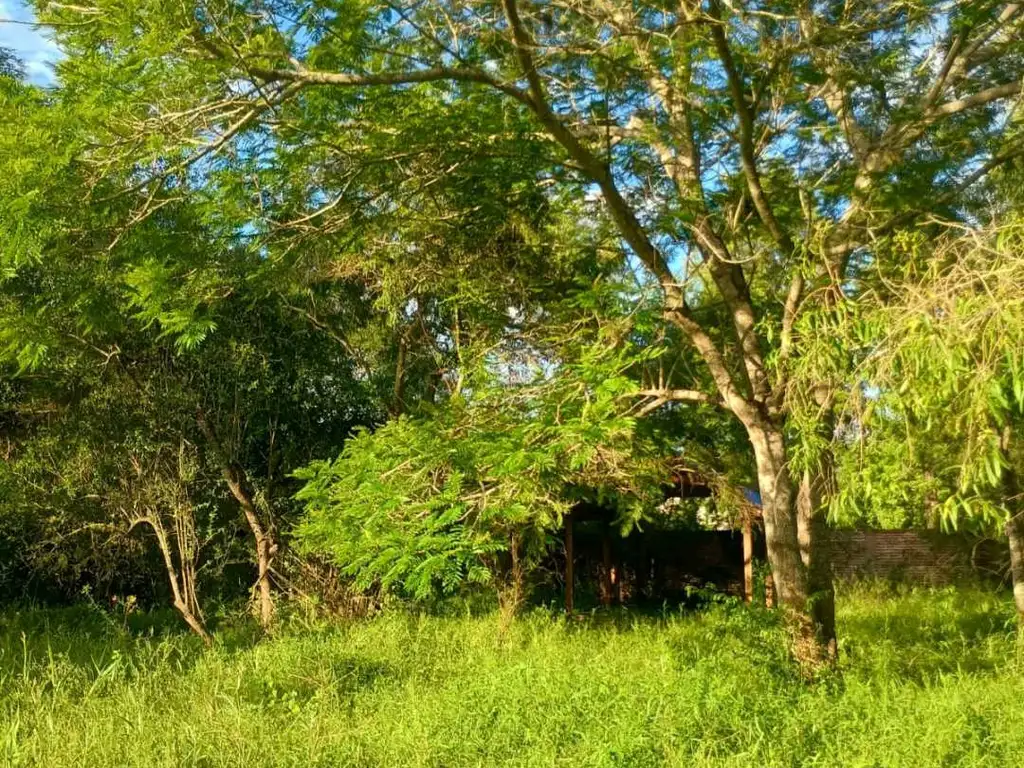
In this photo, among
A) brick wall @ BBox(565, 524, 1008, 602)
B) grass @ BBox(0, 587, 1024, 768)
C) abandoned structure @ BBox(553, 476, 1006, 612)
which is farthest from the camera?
brick wall @ BBox(565, 524, 1008, 602)

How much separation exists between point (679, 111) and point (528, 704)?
12.6 feet

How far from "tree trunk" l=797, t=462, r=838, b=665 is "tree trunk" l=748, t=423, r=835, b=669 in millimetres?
89

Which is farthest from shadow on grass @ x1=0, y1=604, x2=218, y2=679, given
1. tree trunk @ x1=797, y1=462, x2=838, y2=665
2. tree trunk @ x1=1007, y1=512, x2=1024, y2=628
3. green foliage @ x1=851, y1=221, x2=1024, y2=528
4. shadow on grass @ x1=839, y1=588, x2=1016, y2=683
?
tree trunk @ x1=1007, y1=512, x2=1024, y2=628

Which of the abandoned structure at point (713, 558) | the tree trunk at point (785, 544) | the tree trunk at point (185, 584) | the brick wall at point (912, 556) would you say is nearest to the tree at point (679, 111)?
the tree trunk at point (785, 544)

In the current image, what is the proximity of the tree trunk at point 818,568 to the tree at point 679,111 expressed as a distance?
0.10ft

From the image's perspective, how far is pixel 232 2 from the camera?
14.8 ft

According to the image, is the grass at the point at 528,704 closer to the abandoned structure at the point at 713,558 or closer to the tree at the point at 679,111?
the tree at the point at 679,111

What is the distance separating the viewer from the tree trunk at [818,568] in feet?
22.8

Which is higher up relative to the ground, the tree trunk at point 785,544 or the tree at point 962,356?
the tree at point 962,356

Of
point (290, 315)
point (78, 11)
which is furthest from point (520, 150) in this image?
point (290, 315)

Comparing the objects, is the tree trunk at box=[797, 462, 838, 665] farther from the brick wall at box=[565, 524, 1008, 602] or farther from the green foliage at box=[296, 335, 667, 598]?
the brick wall at box=[565, 524, 1008, 602]

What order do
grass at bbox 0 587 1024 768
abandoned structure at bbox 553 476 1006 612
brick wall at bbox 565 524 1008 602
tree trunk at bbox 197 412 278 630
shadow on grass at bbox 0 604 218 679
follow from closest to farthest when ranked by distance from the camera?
grass at bbox 0 587 1024 768, shadow on grass at bbox 0 604 218 679, tree trunk at bbox 197 412 278 630, abandoned structure at bbox 553 476 1006 612, brick wall at bbox 565 524 1008 602

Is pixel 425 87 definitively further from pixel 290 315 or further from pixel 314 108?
pixel 290 315

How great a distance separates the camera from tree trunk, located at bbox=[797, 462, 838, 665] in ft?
22.8
